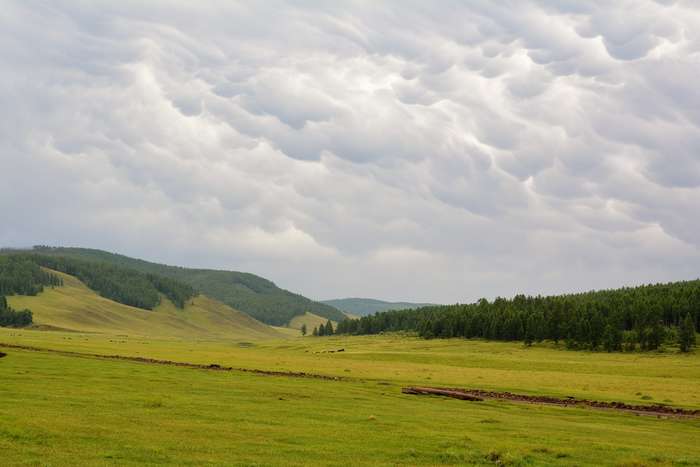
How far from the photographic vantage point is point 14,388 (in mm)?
37844

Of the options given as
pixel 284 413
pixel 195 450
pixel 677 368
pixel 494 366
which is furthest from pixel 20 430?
pixel 677 368

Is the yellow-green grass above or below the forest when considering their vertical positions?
below

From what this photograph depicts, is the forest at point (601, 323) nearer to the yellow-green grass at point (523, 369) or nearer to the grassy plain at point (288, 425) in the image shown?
the yellow-green grass at point (523, 369)

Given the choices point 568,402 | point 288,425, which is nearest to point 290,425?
point 288,425

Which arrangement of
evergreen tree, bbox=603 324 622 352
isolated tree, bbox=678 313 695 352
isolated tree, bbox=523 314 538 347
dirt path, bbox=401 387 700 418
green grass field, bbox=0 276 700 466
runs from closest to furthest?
green grass field, bbox=0 276 700 466, dirt path, bbox=401 387 700 418, isolated tree, bbox=678 313 695 352, evergreen tree, bbox=603 324 622 352, isolated tree, bbox=523 314 538 347

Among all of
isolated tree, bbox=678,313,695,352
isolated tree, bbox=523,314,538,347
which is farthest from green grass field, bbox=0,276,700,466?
isolated tree, bbox=523,314,538,347

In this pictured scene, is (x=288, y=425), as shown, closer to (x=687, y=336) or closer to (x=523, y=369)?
(x=523, y=369)

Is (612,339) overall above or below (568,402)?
above

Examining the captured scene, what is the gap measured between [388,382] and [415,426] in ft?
99.6

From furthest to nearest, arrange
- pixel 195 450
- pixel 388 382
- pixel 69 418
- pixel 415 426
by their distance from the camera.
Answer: pixel 388 382 → pixel 415 426 → pixel 69 418 → pixel 195 450

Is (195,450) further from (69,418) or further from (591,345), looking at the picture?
(591,345)

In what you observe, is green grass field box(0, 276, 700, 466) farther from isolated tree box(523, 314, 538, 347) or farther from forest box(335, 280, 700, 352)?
isolated tree box(523, 314, 538, 347)

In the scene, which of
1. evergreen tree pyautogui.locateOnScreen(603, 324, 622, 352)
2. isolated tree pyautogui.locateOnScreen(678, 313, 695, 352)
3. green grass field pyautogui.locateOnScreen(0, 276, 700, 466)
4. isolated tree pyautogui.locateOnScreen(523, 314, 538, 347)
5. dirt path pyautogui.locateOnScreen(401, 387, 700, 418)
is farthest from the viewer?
isolated tree pyautogui.locateOnScreen(523, 314, 538, 347)

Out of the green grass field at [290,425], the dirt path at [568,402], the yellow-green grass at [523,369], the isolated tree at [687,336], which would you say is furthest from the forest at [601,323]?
the dirt path at [568,402]
